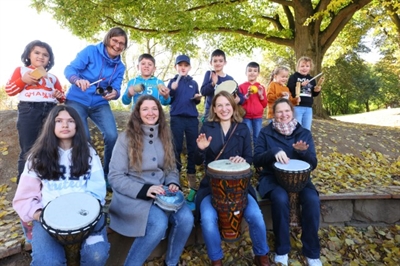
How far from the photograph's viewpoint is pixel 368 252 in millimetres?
3367

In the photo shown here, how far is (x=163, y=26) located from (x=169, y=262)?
23.5 feet

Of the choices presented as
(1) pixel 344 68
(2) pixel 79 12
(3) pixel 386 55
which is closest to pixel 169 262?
(2) pixel 79 12

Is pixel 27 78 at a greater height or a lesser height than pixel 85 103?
greater

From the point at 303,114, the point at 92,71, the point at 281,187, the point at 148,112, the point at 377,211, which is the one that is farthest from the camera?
the point at 303,114

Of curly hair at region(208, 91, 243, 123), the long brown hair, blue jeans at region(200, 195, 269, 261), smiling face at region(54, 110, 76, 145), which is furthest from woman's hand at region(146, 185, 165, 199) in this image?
curly hair at region(208, 91, 243, 123)

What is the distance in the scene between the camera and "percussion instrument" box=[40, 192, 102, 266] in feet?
6.64

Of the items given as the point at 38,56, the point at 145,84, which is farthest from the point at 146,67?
the point at 38,56

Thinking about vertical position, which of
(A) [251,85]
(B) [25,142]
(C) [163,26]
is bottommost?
(B) [25,142]

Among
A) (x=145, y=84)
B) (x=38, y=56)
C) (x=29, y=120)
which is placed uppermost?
(x=38, y=56)

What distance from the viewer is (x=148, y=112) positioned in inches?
113

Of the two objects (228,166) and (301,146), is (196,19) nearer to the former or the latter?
(301,146)

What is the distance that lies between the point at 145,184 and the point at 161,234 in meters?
0.47

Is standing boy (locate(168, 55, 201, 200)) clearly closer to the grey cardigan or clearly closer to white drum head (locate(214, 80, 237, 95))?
white drum head (locate(214, 80, 237, 95))

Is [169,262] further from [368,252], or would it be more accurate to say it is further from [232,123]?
[368,252]
